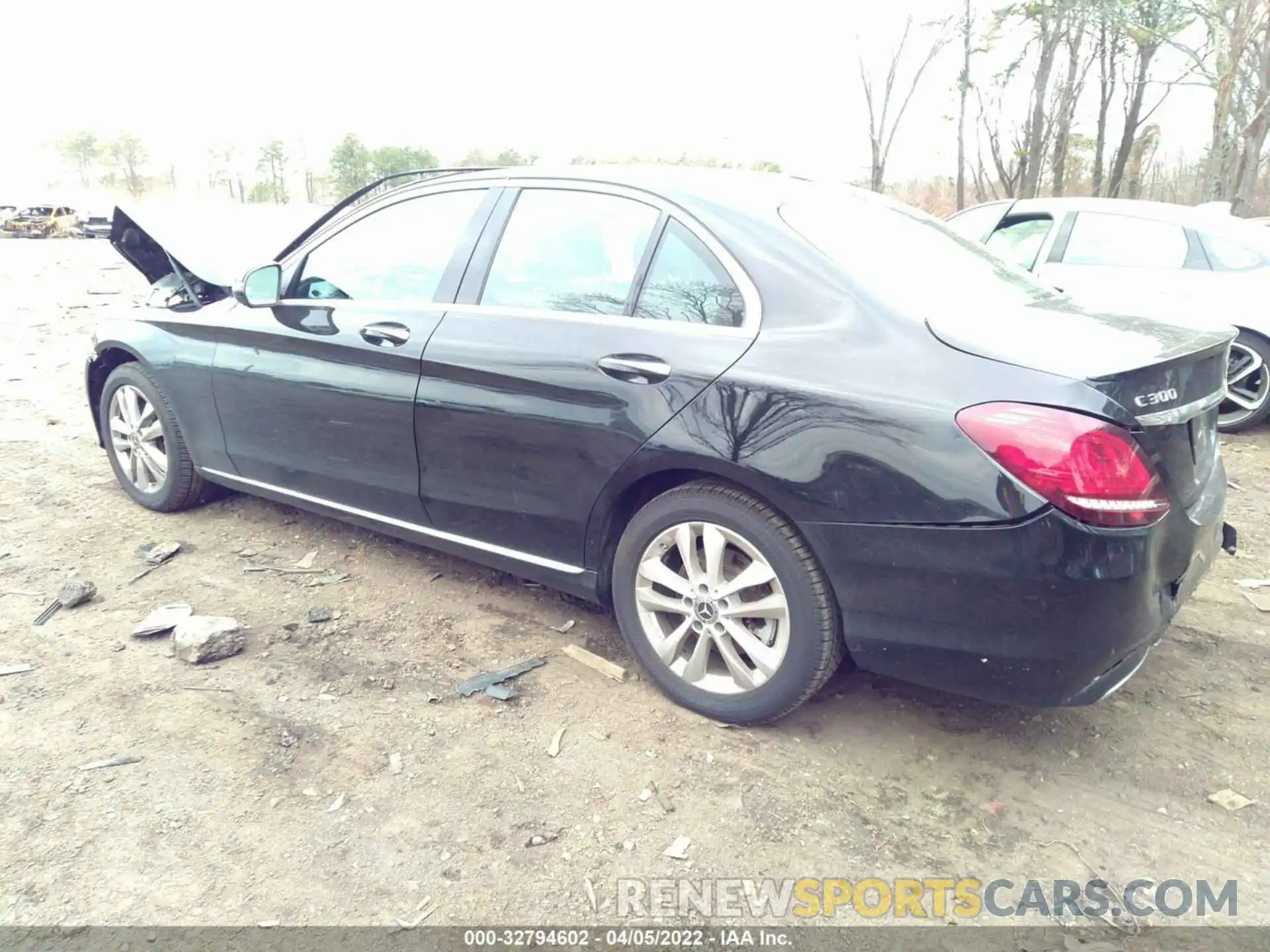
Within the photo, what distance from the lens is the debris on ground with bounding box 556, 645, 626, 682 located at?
319cm

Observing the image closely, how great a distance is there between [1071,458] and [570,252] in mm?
1765

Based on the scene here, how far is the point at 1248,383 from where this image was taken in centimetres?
630

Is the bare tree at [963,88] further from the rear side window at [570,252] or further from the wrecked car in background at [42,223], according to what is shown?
the wrecked car in background at [42,223]

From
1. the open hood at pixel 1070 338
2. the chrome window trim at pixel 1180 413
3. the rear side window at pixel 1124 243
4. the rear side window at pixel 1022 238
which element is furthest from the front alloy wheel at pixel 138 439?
the rear side window at pixel 1124 243

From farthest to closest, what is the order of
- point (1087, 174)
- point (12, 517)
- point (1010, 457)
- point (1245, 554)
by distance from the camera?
point (1087, 174) → point (12, 517) → point (1245, 554) → point (1010, 457)

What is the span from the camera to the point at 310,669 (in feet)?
10.6

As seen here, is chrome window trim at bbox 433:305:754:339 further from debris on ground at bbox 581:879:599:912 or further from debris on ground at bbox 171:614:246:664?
debris on ground at bbox 581:879:599:912

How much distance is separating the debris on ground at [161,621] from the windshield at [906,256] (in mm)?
2683

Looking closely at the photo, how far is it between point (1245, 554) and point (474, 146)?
88.8 ft

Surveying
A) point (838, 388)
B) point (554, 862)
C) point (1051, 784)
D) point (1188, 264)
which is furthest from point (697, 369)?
point (1188, 264)

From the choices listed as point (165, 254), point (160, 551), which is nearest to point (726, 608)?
point (160, 551)

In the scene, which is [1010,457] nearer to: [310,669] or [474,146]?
[310,669]

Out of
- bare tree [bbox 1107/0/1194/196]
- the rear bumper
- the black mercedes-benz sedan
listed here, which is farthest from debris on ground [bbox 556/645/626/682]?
bare tree [bbox 1107/0/1194/196]

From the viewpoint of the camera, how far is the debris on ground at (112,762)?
2.66 meters
